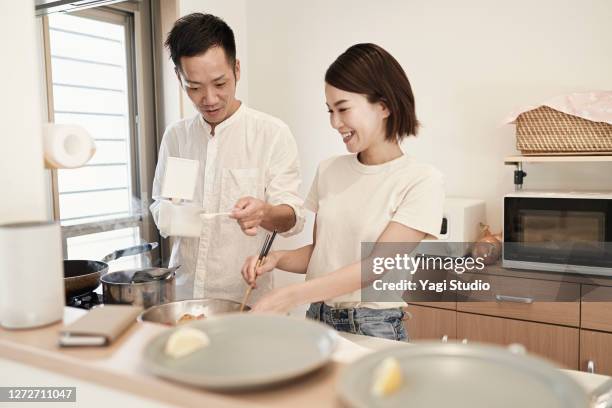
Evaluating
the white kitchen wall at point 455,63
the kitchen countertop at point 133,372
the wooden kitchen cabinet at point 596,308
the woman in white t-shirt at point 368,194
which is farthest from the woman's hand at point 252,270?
the white kitchen wall at point 455,63

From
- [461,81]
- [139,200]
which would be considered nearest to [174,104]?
[139,200]

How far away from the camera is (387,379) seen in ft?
2.18

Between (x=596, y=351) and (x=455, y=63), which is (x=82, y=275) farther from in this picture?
(x=455, y=63)

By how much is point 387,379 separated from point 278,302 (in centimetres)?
71

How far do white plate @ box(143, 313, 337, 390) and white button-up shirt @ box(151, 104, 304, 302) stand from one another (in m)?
1.12

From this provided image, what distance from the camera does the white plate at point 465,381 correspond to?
0.64 m

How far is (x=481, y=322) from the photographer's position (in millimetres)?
2889

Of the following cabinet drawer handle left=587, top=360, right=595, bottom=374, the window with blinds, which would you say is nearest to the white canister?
the window with blinds

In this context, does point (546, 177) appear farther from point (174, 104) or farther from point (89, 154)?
point (89, 154)

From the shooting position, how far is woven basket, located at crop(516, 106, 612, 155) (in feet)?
8.95

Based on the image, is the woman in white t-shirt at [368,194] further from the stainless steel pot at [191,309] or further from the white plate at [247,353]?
the white plate at [247,353]

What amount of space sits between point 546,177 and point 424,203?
193 cm

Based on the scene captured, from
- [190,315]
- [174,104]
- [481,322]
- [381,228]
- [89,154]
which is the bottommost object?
[481,322]

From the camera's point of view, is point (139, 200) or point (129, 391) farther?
point (139, 200)
